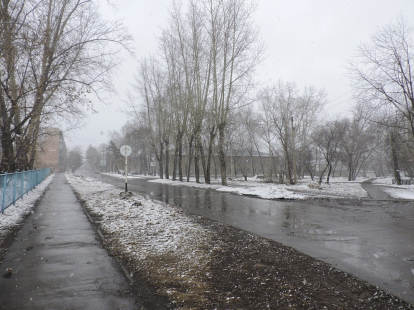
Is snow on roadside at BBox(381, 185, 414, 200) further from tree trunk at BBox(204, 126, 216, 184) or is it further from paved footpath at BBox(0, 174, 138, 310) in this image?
paved footpath at BBox(0, 174, 138, 310)

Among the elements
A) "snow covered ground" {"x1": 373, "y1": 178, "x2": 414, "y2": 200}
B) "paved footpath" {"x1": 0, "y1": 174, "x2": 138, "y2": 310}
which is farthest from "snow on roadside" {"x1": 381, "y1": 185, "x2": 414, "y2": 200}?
"paved footpath" {"x1": 0, "y1": 174, "x2": 138, "y2": 310}

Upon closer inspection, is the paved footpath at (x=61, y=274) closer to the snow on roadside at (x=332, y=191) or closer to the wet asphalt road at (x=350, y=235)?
the wet asphalt road at (x=350, y=235)

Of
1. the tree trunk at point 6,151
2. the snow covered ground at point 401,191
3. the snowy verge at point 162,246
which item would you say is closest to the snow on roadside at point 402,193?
the snow covered ground at point 401,191

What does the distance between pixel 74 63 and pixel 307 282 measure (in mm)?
13140

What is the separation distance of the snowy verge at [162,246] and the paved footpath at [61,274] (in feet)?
1.30

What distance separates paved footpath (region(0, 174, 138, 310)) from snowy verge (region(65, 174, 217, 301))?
40 cm

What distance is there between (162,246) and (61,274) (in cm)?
191

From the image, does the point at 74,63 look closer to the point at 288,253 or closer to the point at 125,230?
the point at 125,230

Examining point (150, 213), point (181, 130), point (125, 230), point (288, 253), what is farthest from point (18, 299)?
point (181, 130)

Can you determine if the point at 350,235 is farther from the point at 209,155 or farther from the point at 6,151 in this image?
the point at 209,155

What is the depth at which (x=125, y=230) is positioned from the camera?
22.9 ft

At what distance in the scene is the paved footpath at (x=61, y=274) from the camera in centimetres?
333

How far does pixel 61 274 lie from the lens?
417cm

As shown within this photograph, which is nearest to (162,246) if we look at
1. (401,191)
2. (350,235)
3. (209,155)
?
(350,235)
